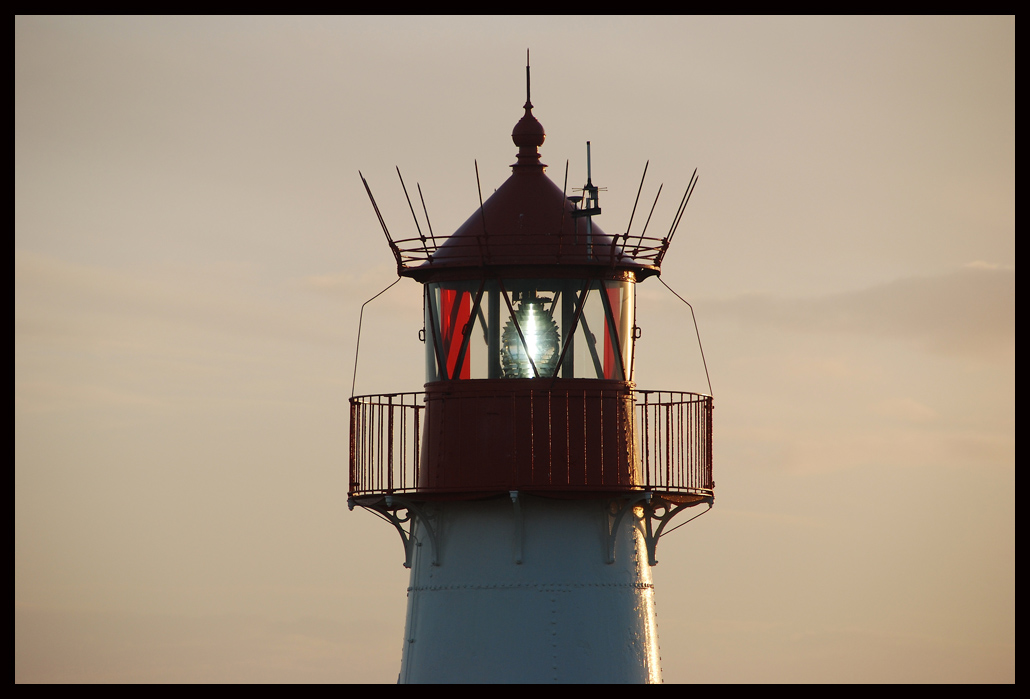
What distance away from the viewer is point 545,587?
115ft

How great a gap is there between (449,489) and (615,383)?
2608 millimetres

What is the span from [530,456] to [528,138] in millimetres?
4427

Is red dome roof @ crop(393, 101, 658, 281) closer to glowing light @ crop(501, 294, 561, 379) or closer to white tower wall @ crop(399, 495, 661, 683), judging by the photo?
glowing light @ crop(501, 294, 561, 379)

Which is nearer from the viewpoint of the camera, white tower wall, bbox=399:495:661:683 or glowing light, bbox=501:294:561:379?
white tower wall, bbox=399:495:661:683

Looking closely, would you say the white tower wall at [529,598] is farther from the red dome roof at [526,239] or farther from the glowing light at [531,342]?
the red dome roof at [526,239]

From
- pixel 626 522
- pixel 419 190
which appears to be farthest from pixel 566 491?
pixel 419 190

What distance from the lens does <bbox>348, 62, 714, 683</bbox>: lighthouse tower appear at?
115 ft

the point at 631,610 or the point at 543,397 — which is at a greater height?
the point at 543,397

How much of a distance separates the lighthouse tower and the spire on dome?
656mm

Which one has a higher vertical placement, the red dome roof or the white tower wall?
the red dome roof

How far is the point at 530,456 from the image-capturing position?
115ft

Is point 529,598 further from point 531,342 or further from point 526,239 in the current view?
point 526,239
